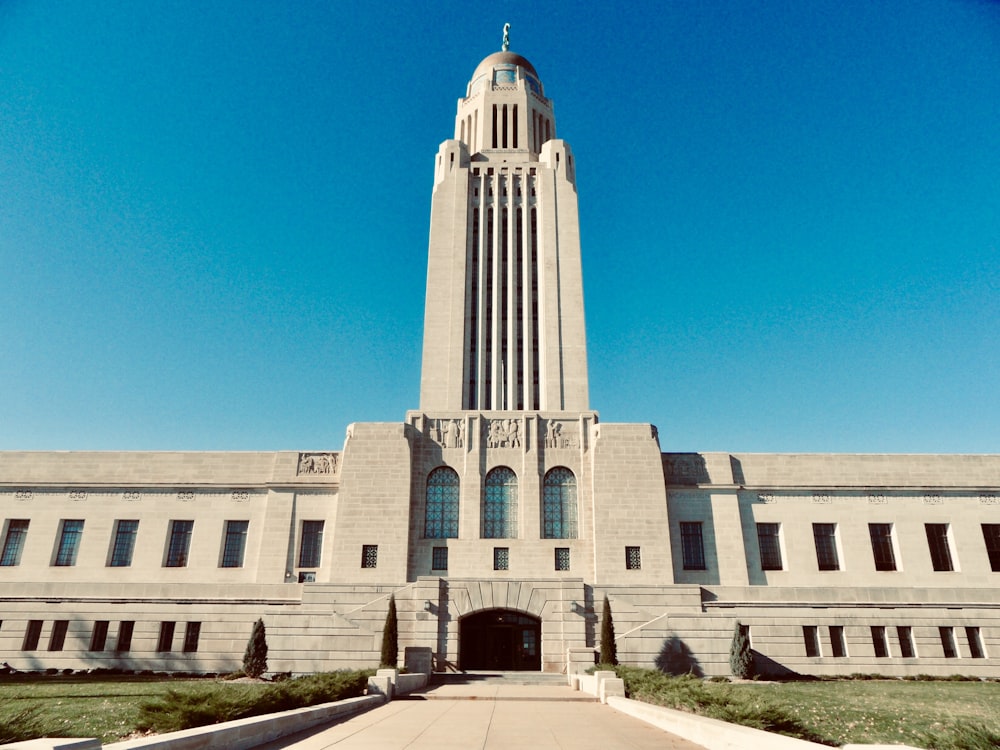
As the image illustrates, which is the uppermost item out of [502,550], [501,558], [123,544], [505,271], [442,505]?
[505,271]

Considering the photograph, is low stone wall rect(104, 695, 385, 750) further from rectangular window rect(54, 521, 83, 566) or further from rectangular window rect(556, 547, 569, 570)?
rectangular window rect(54, 521, 83, 566)

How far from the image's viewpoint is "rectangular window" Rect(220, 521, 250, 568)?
39219mm

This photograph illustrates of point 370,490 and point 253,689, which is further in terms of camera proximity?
point 370,490

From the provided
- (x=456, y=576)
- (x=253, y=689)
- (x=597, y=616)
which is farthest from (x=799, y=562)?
(x=253, y=689)

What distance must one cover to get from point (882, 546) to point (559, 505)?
20155 mm

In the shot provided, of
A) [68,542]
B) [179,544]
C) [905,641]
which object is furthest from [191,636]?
[905,641]

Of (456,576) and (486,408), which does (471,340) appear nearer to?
(486,408)

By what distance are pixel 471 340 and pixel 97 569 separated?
2862 cm

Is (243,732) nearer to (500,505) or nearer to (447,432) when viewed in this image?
(500,505)

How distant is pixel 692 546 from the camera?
129 ft

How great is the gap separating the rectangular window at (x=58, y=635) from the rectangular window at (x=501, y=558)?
23.2m

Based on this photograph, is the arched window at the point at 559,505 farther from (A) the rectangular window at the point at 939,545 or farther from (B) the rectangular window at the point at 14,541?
(B) the rectangular window at the point at 14,541

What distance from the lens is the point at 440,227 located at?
173ft

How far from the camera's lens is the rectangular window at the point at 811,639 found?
1297 inches
